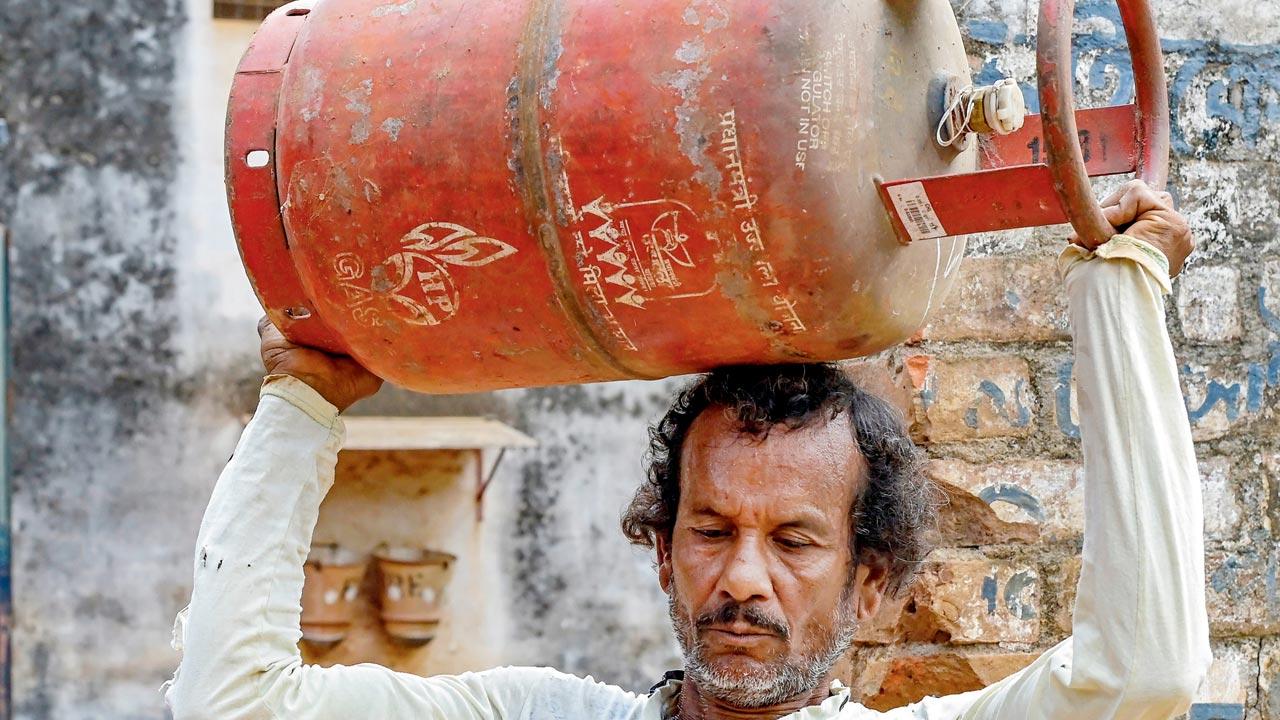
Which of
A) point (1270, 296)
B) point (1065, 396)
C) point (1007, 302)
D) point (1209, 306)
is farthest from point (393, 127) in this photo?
point (1270, 296)

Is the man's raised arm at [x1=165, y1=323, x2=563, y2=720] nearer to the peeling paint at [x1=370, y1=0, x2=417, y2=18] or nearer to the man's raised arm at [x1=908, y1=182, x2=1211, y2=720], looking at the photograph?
the peeling paint at [x1=370, y1=0, x2=417, y2=18]

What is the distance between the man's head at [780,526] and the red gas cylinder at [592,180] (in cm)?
27

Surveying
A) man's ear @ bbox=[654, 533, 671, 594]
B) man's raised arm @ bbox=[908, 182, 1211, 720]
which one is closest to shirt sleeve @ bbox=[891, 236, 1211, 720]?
man's raised arm @ bbox=[908, 182, 1211, 720]

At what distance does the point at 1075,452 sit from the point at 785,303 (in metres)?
1.28

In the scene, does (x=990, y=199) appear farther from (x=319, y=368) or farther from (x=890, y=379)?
(x=890, y=379)

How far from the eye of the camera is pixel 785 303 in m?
1.76

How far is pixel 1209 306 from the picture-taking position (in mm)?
2883

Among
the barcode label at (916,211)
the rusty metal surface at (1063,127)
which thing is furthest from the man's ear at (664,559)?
the rusty metal surface at (1063,127)

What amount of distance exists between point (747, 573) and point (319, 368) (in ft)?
2.21

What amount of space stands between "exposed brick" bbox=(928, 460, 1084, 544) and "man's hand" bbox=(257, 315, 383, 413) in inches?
45.4

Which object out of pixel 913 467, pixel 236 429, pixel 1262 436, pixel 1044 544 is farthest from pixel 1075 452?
pixel 236 429

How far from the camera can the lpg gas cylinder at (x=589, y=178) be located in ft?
5.61

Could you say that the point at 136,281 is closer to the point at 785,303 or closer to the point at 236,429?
the point at 236,429

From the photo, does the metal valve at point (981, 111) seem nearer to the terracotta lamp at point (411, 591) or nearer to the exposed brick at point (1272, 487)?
the exposed brick at point (1272, 487)
